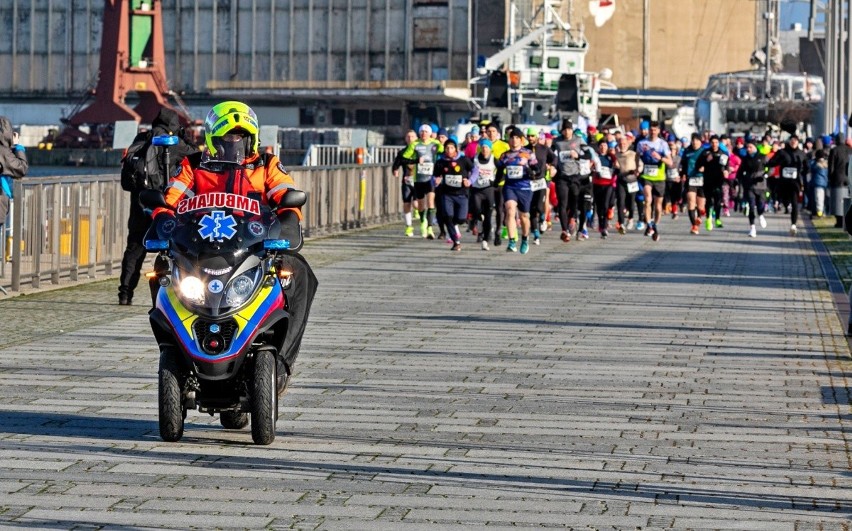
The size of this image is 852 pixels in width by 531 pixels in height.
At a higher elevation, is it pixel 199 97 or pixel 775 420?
pixel 199 97

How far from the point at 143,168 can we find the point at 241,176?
280 inches

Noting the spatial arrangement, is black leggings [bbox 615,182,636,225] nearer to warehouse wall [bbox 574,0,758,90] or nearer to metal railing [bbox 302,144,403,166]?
metal railing [bbox 302,144,403,166]

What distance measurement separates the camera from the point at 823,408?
10445 millimetres

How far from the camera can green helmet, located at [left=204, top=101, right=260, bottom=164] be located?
9117mm

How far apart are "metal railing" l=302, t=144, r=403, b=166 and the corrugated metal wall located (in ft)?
171

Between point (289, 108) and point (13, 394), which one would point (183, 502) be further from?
point (289, 108)

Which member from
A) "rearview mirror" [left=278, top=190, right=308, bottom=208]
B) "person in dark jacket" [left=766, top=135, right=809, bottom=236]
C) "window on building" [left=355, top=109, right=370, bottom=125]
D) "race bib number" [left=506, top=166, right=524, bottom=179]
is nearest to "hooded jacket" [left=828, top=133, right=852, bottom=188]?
"person in dark jacket" [left=766, top=135, right=809, bottom=236]

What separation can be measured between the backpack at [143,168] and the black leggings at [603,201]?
14.4 m

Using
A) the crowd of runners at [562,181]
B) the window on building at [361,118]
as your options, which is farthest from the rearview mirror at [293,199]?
the window on building at [361,118]

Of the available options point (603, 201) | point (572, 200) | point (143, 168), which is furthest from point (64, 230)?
point (603, 201)

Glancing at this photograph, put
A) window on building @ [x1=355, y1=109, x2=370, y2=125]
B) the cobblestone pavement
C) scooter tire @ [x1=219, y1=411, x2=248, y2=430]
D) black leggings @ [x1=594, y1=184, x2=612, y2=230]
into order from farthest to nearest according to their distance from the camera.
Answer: window on building @ [x1=355, y1=109, x2=370, y2=125]
black leggings @ [x1=594, y1=184, x2=612, y2=230]
scooter tire @ [x1=219, y1=411, x2=248, y2=430]
the cobblestone pavement

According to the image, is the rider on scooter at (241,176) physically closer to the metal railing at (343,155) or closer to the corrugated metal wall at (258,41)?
the metal railing at (343,155)

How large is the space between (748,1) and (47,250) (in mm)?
104019

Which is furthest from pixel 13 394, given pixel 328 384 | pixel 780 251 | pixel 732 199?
pixel 732 199
